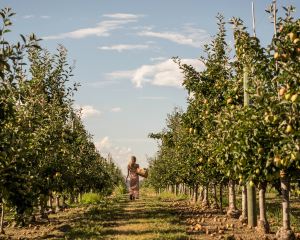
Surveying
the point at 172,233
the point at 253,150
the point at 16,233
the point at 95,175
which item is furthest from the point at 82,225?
the point at 95,175

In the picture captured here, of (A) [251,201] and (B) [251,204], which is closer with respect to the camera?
(A) [251,201]

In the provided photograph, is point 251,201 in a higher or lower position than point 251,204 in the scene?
higher

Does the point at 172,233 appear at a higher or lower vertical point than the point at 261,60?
lower

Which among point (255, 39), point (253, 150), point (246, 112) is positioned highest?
point (255, 39)

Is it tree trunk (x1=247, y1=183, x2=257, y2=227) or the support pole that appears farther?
tree trunk (x1=247, y1=183, x2=257, y2=227)

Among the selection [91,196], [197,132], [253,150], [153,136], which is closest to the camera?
[253,150]

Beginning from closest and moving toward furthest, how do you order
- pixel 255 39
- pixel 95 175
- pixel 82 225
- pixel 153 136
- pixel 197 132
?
pixel 255 39
pixel 82 225
pixel 197 132
pixel 95 175
pixel 153 136

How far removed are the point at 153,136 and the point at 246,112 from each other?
134 ft

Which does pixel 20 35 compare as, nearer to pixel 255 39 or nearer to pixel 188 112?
pixel 255 39

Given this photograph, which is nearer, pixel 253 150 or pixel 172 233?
pixel 253 150

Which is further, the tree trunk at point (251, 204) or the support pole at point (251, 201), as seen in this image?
the tree trunk at point (251, 204)

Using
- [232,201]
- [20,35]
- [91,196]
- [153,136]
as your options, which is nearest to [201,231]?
[232,201]

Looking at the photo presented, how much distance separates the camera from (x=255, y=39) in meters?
11.9

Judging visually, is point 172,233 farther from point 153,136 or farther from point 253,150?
point 153,136
